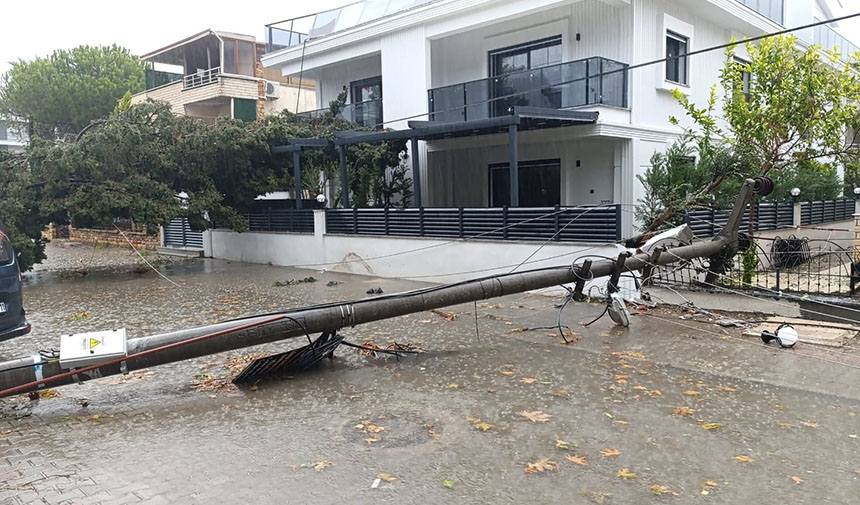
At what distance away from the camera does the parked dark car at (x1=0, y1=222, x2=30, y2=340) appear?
7008mm

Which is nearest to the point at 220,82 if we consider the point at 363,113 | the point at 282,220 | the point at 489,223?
the point at 363,113

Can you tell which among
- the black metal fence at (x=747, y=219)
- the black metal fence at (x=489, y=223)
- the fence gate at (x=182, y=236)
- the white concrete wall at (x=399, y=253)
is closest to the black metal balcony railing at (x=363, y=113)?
the black metal fence at (x=489, y=223)

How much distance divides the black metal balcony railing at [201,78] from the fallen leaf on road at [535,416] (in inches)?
981

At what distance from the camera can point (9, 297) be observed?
23.3 ft

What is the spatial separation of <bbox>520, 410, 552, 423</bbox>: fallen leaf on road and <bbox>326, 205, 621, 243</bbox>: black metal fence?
243 inches

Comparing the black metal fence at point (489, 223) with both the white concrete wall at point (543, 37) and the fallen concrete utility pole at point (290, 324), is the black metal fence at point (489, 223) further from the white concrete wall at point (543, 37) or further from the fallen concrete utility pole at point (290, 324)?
the white concrete wall at point (543, 37)

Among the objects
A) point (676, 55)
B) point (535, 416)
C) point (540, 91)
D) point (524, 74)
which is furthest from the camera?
point (676, 55)

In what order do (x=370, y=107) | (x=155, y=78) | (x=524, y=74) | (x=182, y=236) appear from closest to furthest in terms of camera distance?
(x=524, y=74)
(x=370, y=107)
(x=182, y=236)
(x=155, y=78)

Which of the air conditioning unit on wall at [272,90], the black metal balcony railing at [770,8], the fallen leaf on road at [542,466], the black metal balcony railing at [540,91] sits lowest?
the fallen leaf on road at [542,466]

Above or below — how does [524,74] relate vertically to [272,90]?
below

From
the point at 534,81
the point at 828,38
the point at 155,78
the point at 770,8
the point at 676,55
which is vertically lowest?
the point at 534,81

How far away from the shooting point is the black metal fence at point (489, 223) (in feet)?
37.4

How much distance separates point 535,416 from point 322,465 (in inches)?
78.9

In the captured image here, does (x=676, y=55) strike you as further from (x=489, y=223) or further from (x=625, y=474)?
(x=625, y=474)
